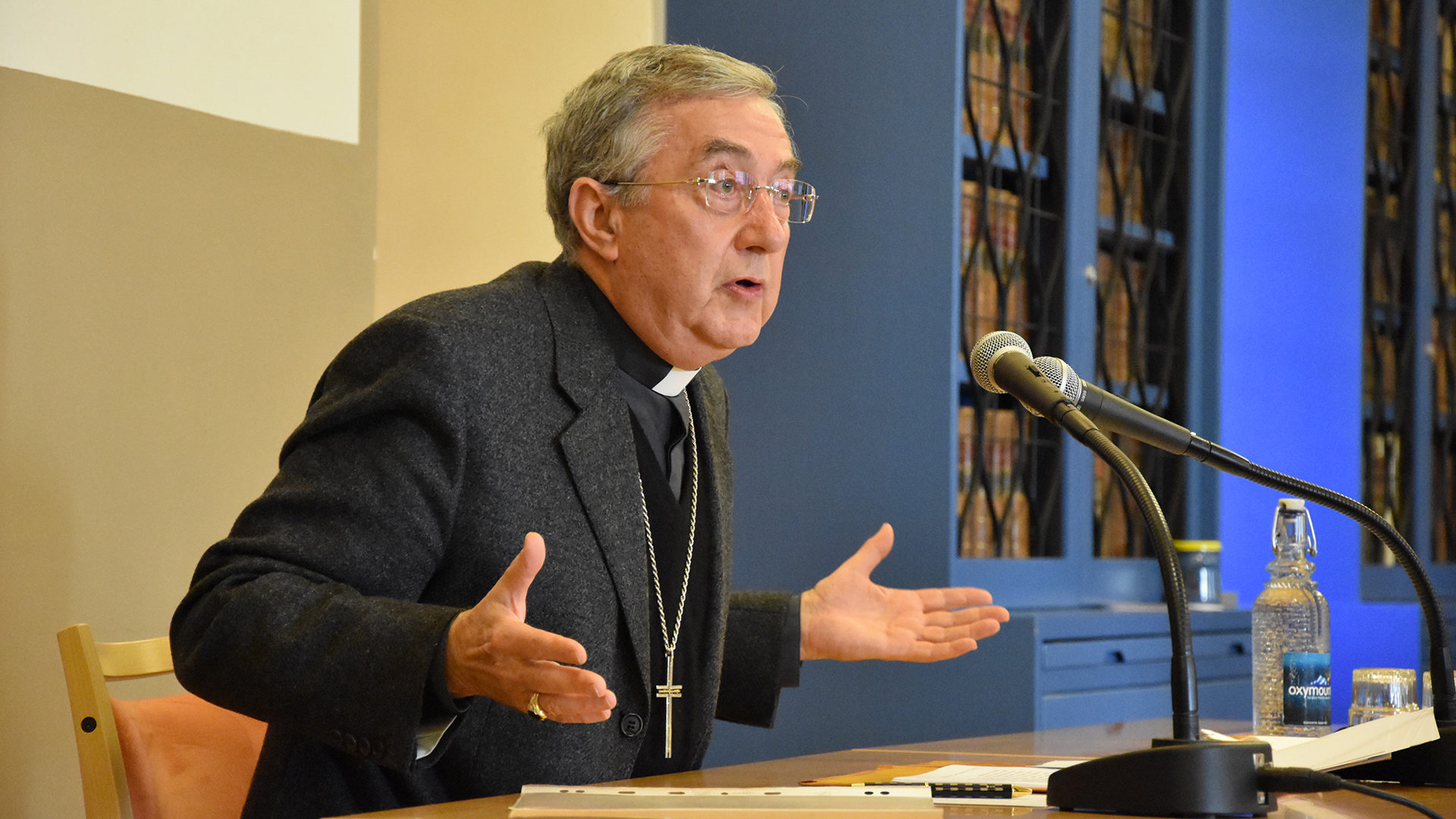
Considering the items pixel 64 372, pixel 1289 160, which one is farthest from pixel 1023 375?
pixel 1289 160

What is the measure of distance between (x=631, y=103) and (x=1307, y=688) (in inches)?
43.2

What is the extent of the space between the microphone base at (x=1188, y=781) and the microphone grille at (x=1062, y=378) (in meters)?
0.33

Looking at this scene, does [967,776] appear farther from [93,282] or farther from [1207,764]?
[93,282]

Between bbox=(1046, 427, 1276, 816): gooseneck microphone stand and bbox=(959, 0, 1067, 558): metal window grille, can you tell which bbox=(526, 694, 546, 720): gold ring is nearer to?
bbox=(1046, 427, 1276, 816): gooseneck microphone stand

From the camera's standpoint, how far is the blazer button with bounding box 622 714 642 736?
154cm

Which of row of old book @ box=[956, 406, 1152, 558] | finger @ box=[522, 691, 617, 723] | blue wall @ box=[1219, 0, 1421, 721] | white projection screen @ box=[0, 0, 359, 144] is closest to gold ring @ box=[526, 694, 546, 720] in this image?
finger @ box=[522, 691, 617, 723]

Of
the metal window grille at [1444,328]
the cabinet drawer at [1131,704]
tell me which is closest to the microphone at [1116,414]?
the cabinet drawer at [1131,704]

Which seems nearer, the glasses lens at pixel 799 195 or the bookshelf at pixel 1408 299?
the glasses lens at pixel 799 195

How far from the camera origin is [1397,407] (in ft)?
16.6

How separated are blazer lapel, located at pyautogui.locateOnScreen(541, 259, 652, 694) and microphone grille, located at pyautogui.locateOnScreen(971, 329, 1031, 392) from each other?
1.48ft

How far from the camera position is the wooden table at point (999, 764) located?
1147 millimetres

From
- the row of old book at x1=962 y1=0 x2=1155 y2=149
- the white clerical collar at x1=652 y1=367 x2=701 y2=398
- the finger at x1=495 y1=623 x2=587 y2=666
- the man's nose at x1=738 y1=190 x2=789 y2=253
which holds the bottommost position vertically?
the finger at x1=495 y1=623 x2=587 y2=666

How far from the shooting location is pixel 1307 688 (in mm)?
1715

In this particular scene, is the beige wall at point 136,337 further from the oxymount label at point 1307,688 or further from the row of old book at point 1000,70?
the oxymount label at point 1307,688
